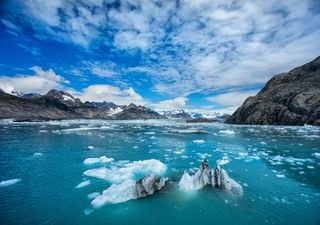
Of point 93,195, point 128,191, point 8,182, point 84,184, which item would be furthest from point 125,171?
point 8,182

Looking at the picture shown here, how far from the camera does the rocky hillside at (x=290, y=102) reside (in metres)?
70.0

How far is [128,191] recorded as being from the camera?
9.84 meters

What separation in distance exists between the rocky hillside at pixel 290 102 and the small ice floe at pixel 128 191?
70083mm

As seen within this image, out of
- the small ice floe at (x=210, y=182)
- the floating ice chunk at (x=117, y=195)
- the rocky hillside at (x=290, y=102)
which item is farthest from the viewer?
the rocky hillside at (x=290, y=102)

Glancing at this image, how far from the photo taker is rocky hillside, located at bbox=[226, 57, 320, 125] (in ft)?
230

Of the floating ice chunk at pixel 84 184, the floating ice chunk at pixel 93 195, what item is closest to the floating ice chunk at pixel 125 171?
the floating ice chunk at pixel 84 184

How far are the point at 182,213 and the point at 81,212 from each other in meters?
3.99

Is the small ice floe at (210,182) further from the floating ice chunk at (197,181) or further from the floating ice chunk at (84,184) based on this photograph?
the floating ice chunk at (84,184)

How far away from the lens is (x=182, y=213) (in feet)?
27.6

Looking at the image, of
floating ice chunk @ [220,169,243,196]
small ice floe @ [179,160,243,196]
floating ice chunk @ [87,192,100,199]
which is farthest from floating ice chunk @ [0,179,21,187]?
floating ice chunk @ [220,169,243,196]

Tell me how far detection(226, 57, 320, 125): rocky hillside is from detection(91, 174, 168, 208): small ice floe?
7008 centimetres

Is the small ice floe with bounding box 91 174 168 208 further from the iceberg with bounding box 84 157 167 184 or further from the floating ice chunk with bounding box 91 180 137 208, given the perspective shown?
the iceberg with bounding box 84 157 167 184

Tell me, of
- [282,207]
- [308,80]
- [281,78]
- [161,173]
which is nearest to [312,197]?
[282,207]

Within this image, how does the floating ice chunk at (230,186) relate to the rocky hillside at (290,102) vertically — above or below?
below
